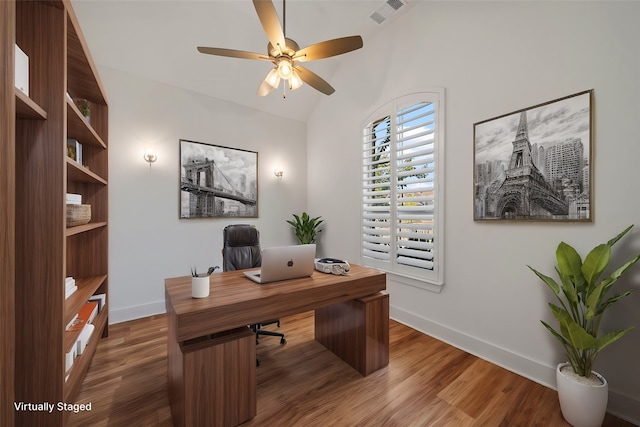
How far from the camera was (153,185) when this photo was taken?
10.4 ft

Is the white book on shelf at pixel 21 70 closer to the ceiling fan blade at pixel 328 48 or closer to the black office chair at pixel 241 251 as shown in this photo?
the ceiling fan blade at pixel 328 48

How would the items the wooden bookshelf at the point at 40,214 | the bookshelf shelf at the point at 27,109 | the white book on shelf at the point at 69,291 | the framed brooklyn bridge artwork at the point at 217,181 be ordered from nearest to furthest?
the bookshelf shelf at the point at 27,109
the wooden bookshelf at the point at 40,214
the white book on shelf at the point at 69,291
the framed brooklyn bridge artwork at the point at 217,181

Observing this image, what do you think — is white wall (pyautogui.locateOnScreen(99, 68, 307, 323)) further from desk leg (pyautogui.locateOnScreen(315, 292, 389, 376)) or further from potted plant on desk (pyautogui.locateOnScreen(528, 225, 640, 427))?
potted plant on desk (pyautogui.locateOnScreen(528, 225, 640, 427))

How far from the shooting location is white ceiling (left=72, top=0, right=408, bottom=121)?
259 cm

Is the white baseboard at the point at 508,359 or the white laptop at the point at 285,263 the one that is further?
the white laptop at the point at 285,263

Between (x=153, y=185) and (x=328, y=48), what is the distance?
103 inches

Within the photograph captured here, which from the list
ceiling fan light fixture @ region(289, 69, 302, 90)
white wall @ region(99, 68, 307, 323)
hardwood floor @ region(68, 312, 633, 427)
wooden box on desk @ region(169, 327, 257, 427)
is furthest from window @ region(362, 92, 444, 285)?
wooden box on desk @ region(169, 327, 257, 427)

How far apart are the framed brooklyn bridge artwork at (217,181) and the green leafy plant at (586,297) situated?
11.3 ft

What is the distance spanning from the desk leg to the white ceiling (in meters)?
3.07

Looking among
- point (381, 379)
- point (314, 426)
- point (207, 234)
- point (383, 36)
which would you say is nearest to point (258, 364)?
point (314, 426)

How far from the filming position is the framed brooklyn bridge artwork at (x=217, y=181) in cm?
338

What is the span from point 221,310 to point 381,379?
4.51ft

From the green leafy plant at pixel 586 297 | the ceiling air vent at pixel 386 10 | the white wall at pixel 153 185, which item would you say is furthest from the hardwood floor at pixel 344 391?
the ceiling air vent at pixel 386 10

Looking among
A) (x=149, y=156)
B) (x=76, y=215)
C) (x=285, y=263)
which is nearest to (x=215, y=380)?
(x=285, y=263)
